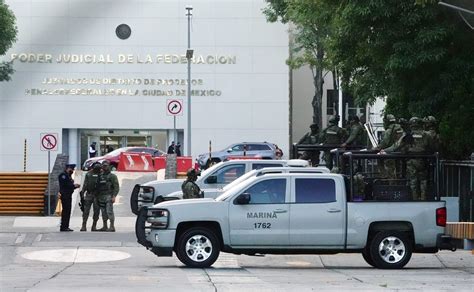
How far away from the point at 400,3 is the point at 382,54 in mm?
1952

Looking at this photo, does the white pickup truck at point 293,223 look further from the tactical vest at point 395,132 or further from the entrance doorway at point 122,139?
the entrance doorway at point 122,139

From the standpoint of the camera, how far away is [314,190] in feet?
49.8

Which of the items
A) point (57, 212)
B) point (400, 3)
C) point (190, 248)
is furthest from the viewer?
point (57, 212)

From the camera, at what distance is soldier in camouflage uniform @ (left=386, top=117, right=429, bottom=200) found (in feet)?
52.6

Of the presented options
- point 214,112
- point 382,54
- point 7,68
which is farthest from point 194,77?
point 382,54

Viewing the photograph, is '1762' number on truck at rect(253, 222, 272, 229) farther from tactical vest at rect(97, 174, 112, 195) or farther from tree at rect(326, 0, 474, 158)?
tactical vest at rect(97, 174, 112, 195)

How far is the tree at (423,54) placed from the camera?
21750 millimetres

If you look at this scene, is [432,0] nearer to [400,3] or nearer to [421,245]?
[400,3]

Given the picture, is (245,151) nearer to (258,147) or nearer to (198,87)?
(258,147)

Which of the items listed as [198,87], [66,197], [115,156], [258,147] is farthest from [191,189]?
[198,87]

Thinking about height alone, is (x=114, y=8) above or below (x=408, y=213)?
above

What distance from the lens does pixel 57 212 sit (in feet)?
92.3

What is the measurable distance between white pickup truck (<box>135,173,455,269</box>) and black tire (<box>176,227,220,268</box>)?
0.05 ft

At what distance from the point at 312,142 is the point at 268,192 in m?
8.74
